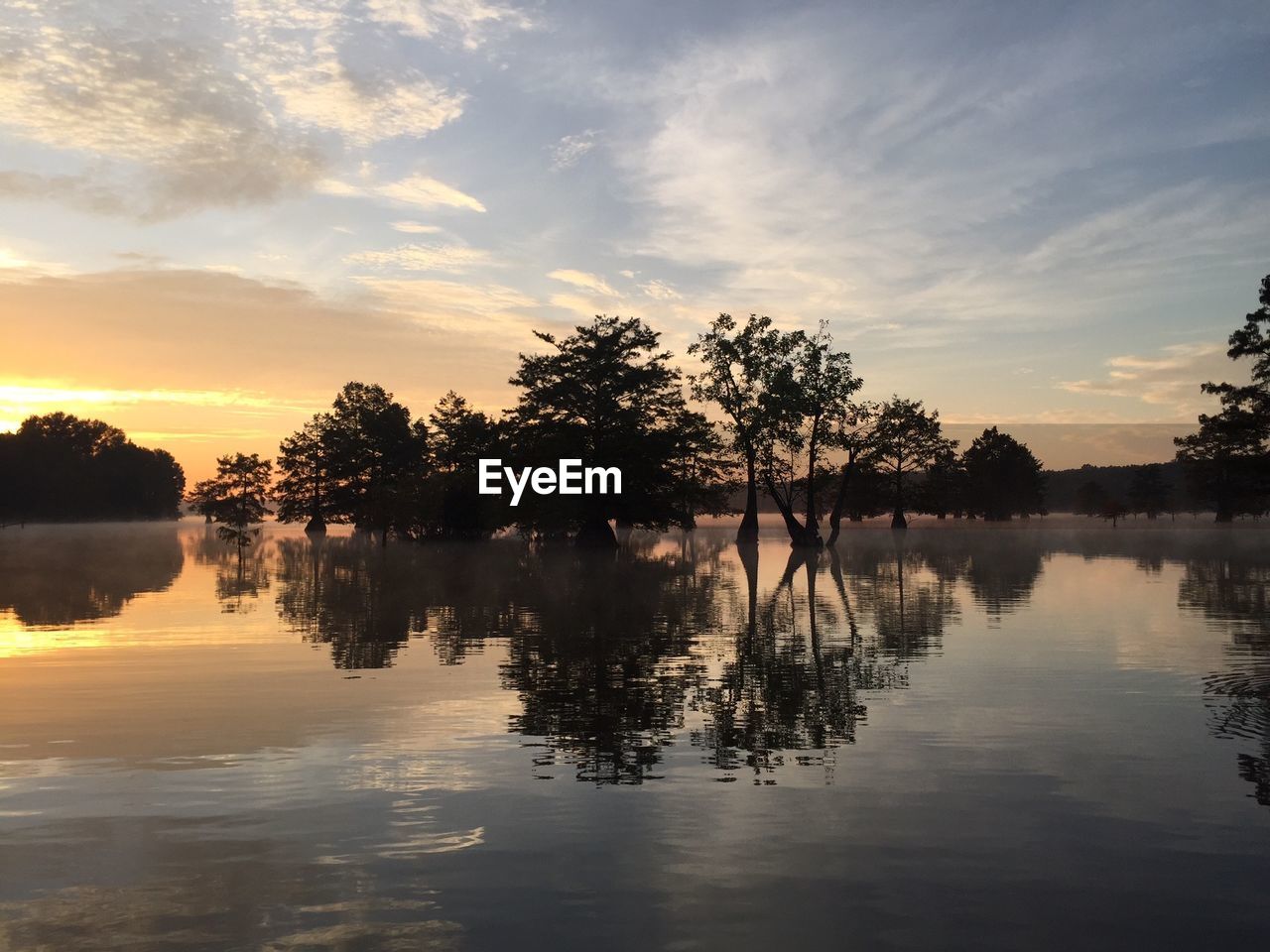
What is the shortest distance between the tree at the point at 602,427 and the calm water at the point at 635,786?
47.4 metres

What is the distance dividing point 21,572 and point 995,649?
48216 mm

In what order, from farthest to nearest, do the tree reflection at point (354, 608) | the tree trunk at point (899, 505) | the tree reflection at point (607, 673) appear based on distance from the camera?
the tree trunk at point (899, 505) < the tree reflection at point (354, 608) < the tree reflection at point (607, 673)

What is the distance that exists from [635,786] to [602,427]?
6347 cm

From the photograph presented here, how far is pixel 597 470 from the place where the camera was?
71562 mm

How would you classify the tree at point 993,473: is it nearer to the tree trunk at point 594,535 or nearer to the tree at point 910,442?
the tree at point 910,442

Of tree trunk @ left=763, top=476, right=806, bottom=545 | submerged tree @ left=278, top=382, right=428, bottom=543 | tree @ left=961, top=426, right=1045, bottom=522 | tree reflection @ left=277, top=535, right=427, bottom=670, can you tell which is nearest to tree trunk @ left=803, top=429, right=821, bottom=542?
tree trunk @ left=763, top=476, right=806, bottom=545

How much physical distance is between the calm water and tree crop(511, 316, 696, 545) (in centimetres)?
4736

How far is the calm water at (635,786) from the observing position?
6941mm

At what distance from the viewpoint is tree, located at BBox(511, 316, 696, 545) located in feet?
236

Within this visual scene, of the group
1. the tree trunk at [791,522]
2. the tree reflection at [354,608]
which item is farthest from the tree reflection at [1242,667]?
the tree trunk at [791,522]

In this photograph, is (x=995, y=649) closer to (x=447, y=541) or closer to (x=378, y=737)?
(x=378, y=737)

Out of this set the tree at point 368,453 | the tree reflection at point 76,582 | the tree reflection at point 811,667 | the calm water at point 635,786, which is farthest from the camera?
the tree at point 368,453
